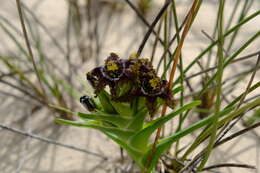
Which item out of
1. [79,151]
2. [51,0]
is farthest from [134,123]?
[51,0]

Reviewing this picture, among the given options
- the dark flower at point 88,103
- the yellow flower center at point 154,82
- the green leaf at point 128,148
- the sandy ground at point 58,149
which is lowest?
the green leaf at point 128,148

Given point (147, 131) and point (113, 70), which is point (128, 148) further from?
point (113, 70)

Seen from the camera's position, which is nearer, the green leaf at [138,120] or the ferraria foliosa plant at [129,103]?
the ferraria foliosa plant at [129,103]

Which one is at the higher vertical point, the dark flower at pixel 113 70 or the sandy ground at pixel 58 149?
the sandy ground at pixel 58 149

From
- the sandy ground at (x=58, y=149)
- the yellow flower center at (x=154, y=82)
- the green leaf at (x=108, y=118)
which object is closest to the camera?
the yellow flower center at (x=154, y=82)

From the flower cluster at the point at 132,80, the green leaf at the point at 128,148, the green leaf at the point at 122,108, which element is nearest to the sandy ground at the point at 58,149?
the green leaf at the point at 128,148

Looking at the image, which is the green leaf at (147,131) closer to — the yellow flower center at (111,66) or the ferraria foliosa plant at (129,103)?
the ferraria foliosa plant at (129,103)

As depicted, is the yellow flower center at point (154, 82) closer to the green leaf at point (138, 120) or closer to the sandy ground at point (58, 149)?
the green leaf at point (138, 120)

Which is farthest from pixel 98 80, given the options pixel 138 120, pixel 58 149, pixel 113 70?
pixel 58 149

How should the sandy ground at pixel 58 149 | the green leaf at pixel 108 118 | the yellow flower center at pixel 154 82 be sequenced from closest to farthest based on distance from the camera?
the yellow flower center at pixel 154 82, the green leaf at pixel 108 118, the sandy ground at pixel 58 149
